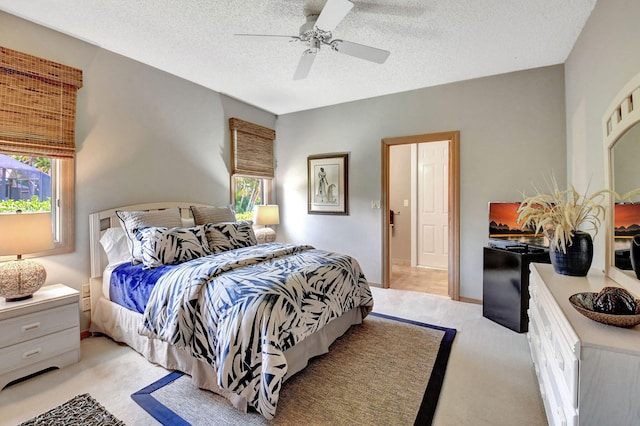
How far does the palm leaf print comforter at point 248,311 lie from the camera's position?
1.69 meters

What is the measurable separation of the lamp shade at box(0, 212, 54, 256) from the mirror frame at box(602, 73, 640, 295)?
12.0 ft

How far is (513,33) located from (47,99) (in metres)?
4.04

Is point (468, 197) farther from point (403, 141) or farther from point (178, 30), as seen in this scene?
point (178, 30)

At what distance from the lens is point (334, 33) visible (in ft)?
8.63

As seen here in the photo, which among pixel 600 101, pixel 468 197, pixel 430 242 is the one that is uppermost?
pixel 600 101

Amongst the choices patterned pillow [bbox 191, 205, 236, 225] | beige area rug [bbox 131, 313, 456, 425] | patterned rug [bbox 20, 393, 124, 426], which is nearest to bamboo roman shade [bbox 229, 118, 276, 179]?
patterned pillow [bbox 191, 205, 236, 225]

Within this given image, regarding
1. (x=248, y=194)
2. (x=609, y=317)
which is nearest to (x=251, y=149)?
(x=248, y=194)

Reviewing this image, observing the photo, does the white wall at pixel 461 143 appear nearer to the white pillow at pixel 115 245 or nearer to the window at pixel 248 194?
the window at pixel 248 194

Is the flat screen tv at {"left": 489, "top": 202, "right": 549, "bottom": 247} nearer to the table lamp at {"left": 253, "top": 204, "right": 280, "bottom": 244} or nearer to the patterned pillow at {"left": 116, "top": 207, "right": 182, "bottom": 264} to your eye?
the table lamp at {"left": 253, "top": 204, "right": 280, "bottom": 244}

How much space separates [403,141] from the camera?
403 cm

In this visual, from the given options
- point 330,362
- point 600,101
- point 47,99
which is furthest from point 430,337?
point 47,99

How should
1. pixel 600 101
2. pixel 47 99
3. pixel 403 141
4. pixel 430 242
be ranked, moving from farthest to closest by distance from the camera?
pixel 430 242 → pixel 403 141 → pixel 47 99 → pixel 600 101

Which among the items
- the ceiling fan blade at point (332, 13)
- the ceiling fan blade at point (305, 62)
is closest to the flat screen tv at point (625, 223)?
the ceiling fan blade at point (332, 13)

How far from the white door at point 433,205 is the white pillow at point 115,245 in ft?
15.5
